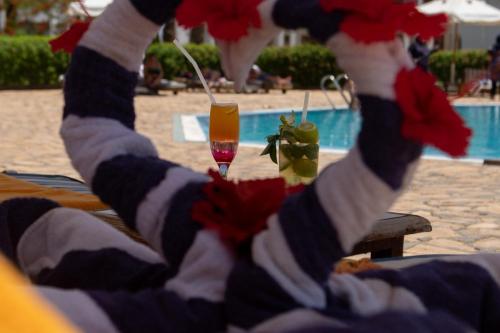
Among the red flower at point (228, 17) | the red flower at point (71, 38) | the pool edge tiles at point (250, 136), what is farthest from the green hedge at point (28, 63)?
the red flower at point (228, 17)

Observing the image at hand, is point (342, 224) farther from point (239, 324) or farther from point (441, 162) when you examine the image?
point (441, 162)

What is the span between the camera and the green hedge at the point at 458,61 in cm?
2455

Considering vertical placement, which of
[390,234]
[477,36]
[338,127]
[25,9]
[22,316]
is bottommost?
[338,127]

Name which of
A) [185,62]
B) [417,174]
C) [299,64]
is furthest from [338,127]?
[299,64]

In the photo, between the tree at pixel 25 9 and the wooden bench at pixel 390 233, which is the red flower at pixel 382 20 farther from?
the tree at pixel 25 9

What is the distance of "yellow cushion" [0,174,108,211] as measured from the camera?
9.54ft

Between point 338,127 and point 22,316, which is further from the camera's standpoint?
point 338,127

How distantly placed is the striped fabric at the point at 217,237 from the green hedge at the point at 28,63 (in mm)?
19695

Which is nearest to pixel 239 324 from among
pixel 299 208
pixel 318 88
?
pixel 299 208

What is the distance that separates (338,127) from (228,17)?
1267 cm

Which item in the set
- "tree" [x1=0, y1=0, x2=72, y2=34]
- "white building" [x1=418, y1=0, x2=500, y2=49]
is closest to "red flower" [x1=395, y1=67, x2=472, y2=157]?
"tree" [x1=0, y1=0, x2=72, y2=34]

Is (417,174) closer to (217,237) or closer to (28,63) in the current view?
(217,237)

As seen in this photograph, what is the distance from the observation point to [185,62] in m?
23.3

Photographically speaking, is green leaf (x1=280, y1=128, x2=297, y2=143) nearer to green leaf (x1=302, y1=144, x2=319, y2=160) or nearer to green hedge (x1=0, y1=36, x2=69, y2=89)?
green leaf (x1=302, y1=144, x2=319, y2=160)
